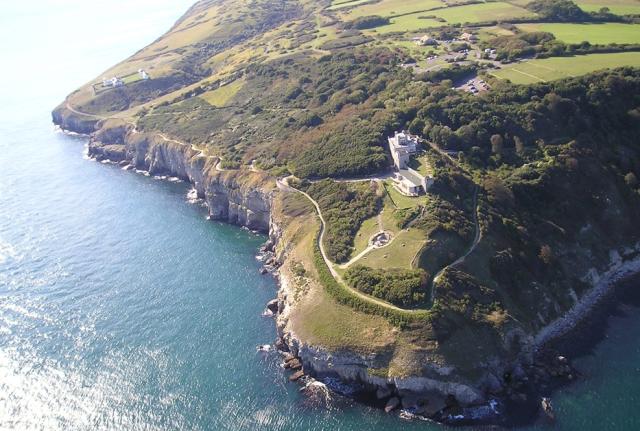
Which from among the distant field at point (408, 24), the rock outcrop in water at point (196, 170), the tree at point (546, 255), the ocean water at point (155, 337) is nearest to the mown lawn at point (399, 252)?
the ocean water at point (155, 337)

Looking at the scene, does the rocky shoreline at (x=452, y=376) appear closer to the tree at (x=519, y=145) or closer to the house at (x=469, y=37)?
the tree at (x=519, y=145)

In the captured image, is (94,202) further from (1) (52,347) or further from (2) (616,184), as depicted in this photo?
(2) (616,184)

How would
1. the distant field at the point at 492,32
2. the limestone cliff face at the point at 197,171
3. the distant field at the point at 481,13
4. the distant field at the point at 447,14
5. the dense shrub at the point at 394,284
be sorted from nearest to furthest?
1. the dense shrub at the point at 394,284
2. the limestone cliff face at the point at 197,171
3. the distant field at the point at 492,32
4. the distant field at the point at 481,13
5. the distant field at the point at 447,14

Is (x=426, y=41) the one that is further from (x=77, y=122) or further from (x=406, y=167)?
(x=77, y=122)

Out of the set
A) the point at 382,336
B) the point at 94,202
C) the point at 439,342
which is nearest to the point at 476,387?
the point at 439,342

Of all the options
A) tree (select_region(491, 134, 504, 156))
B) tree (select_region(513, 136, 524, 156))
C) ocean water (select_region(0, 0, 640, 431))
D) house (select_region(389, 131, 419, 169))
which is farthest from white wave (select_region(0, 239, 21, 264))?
tree (select_region(513, 136, 524, 156))

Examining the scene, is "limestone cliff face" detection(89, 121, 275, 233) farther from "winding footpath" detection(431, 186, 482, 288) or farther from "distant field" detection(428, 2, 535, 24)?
"distant field" detection(428, 2, 535, 24)
